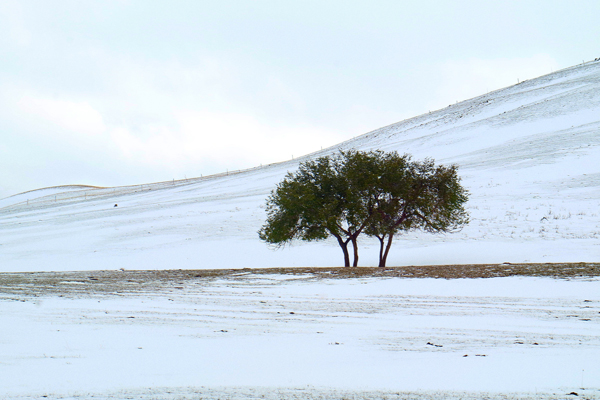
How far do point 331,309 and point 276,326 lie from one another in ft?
6.92

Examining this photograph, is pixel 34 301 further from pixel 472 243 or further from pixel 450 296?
pixel 472 243

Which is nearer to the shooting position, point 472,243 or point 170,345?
point 170,345

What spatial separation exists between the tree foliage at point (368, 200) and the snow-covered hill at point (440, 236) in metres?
3.89

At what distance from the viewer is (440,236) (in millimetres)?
32188

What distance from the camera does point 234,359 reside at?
20.4ft

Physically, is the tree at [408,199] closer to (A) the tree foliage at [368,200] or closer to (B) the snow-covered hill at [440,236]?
(A) the tree foliage at [368,200]

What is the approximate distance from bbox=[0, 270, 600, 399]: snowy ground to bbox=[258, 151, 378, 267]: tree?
10864 mm

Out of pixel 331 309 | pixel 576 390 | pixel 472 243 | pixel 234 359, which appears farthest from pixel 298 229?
pixel 576 390

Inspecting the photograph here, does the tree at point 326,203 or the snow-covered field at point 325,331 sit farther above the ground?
the tree at point 326,203

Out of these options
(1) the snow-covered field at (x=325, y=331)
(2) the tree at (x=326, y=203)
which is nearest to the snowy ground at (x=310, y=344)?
(1) the snow-covered field at (x=325, y=331)

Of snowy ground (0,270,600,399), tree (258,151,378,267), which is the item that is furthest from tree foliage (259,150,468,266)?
snowy ground (0,270,600,399)

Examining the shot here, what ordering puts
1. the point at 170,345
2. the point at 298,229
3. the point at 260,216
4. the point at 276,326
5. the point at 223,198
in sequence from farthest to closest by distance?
the point at 223,198, the point at 260,216, the point at 298,229, the point at 276,326, the point at 170,345

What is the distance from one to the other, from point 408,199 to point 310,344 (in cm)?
1735

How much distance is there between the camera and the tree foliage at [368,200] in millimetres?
23234
